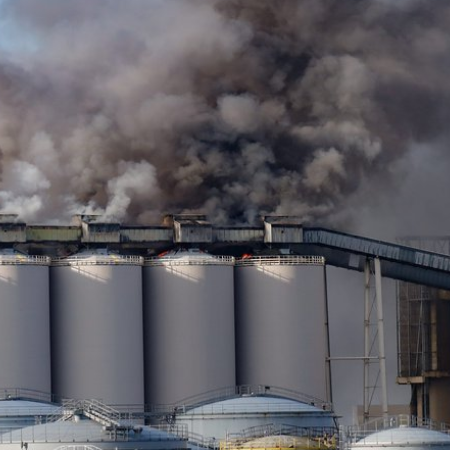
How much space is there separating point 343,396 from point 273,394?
17696 mm

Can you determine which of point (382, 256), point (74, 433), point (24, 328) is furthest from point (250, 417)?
point (382, 256)

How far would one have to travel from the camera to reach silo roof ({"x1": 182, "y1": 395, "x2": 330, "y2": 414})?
105 metres

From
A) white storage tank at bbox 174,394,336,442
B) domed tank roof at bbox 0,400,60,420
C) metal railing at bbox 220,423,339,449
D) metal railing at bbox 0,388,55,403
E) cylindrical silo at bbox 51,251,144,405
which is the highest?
cylindrical silo at bbox 51,251,144,405

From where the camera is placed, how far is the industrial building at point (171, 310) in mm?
112125

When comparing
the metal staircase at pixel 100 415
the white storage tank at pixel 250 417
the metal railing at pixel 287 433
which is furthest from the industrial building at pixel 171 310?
the metal railing at pixel 287 433

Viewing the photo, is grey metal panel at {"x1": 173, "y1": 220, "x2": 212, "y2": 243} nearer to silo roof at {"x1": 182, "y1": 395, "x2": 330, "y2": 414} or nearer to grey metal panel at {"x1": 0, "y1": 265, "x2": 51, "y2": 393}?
grey metal panel at {"x1": 0, "y1": 265, "x2": 51, "y2": 393}

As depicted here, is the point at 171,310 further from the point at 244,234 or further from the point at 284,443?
the point at 284,443

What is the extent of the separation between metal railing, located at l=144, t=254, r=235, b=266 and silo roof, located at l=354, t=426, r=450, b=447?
71.4 ft

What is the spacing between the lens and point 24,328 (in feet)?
366

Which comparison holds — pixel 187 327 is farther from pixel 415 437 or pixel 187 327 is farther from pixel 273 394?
pixel 415 437

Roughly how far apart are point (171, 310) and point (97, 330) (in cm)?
446

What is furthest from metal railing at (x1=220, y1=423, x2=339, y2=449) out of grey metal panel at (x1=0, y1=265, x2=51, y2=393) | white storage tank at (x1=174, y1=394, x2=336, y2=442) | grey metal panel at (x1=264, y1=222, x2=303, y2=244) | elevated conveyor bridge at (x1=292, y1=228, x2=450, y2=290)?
elevated conveyor bridge at (x1=292, y1=228, x2=450, y2=290)

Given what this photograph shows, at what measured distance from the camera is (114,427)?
3565 inches

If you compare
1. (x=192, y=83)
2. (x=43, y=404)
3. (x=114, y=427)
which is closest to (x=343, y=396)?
(x=192, y=83)
